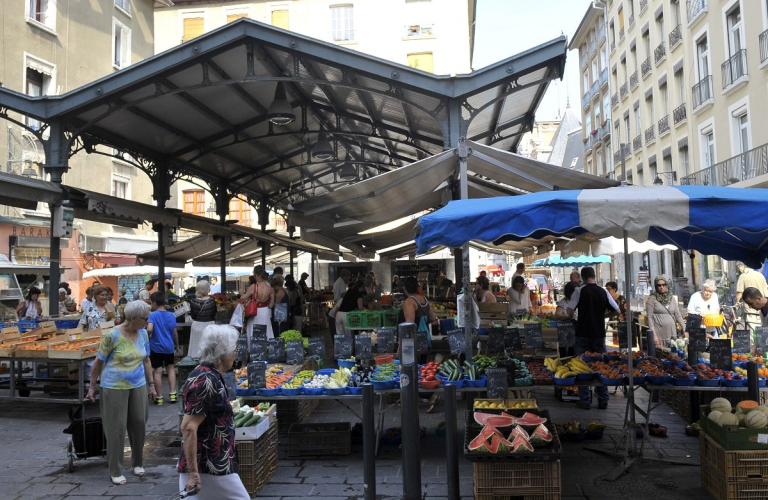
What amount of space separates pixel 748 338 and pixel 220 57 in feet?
27.1

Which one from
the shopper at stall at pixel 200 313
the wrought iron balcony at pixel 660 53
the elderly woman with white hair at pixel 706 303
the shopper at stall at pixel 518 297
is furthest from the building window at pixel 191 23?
the elderly woman with white hair at pixel 706 303

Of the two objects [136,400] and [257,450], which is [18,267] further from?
[257,450]

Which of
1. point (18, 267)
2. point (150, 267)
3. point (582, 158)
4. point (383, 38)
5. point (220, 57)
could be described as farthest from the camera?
point (582, 158)

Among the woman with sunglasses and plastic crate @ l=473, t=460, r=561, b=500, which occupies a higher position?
the woman with sunglasses

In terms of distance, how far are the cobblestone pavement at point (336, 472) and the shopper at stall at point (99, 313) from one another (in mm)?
2140

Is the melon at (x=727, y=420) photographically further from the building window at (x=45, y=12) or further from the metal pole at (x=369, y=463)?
the building window at (x=45, y=12)

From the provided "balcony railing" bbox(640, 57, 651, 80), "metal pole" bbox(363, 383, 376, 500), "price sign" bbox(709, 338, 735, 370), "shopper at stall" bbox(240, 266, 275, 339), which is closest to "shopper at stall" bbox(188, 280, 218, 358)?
"shopper at stall" bbox(240, 266, 275, 339)

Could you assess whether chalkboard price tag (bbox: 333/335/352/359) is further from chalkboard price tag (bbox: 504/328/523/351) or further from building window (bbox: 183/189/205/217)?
building window (bbox: 183/189/205/217)

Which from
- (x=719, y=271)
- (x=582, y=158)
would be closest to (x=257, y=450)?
(x=719, y=271)

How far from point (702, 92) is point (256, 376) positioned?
22.9m

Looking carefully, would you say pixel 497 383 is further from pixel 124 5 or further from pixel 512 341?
pixel 124 5

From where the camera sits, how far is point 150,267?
21.3 m

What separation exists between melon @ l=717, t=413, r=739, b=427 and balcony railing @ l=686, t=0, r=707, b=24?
22.1 meters

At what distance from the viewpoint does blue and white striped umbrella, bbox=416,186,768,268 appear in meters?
4.43
